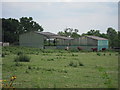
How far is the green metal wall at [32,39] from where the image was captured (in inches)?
1868

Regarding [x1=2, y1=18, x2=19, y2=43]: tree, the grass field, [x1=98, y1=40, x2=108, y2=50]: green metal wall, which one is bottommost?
the grass field

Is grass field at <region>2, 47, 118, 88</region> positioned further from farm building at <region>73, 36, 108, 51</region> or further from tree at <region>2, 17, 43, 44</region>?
tree at <region>2, 17, 43, 44</region>

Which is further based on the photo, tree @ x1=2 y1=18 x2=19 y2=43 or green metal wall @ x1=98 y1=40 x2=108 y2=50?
tree @ x1=2 y1=18 x2=19 y2=43

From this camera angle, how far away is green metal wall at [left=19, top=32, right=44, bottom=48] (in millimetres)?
47438

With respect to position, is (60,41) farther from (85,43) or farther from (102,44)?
(102,44)

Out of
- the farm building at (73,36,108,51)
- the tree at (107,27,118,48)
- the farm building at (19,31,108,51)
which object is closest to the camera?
the farm building at (73,36,108,51)

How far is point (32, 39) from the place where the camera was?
48406 mm

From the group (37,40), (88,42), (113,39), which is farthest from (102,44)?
(37,40)

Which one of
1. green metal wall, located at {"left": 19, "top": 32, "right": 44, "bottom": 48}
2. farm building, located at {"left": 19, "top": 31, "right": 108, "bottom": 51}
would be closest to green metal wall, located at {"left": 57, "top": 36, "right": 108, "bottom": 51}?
farm building, located at {"left": 19, "top": 31, "right": 108, "bottom": 51}

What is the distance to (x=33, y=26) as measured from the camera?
6594cm

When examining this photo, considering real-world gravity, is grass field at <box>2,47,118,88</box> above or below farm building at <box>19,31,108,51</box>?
below

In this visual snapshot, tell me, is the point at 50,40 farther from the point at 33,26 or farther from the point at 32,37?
the point at 33,26

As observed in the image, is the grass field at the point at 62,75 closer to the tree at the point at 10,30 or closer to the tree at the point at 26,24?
the tree at the point at 10,30

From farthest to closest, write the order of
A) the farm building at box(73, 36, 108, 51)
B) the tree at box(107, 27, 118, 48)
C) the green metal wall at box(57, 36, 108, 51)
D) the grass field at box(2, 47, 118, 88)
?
Result: the tree at box(107, 27, 118, 48)
the farm building at box(73, 36, 108, 51)
the green metal wall at box(57, 36, 108, 51)
the grass field at box(2, 47, 118, 88)
